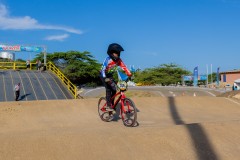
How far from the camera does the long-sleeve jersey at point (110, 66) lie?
8188mm

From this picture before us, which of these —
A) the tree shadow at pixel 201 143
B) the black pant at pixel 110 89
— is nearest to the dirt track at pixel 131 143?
the tree shadow at pixel 201 143

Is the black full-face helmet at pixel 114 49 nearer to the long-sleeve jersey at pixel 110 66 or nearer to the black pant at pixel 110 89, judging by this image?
the long-sleeve jersey at pixel 110 66

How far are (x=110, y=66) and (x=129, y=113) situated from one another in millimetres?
1287

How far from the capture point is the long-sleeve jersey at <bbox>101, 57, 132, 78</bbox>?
8.19 meters

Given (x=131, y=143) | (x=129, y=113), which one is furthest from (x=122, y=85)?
(x=131, y=143)

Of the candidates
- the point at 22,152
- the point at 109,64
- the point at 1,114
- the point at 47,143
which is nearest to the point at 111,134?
the point at 47,143

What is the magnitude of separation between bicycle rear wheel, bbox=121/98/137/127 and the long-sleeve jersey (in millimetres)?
767

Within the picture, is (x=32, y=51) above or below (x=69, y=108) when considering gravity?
above

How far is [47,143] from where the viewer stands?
193 inches

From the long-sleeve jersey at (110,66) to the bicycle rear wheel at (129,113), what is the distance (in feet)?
2.52

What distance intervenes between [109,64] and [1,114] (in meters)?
3.91

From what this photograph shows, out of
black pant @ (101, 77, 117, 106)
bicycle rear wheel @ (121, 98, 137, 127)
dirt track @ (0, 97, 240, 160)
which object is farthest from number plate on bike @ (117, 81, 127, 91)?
dirt track @ (0, 97, 240, 160)

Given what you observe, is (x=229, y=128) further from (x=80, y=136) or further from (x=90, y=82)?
(x=90, y=82)

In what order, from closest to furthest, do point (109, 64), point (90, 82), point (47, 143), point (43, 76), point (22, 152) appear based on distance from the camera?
point (22, 152), point (47, 143), point (109, 64), point (43, 76), point (90, 82)
